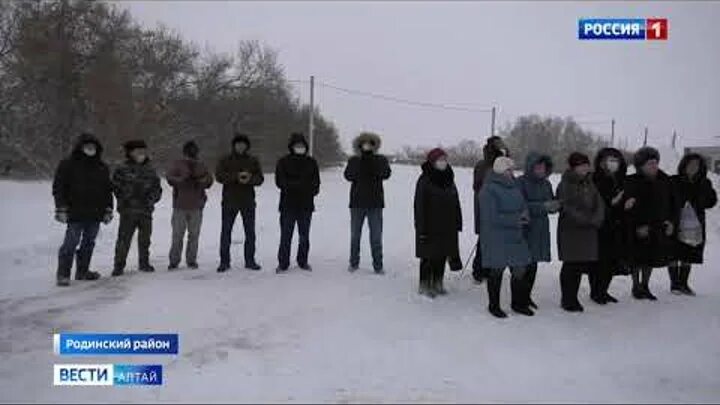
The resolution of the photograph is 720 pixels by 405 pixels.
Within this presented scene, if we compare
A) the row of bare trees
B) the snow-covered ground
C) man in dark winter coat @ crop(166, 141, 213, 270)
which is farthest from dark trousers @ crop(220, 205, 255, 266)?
the row of bare trees

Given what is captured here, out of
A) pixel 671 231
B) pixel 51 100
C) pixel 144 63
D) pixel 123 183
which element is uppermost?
pixel 144 63

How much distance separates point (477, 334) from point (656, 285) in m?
4.03

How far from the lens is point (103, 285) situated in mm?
8047

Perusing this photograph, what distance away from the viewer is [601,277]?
7.63 meters

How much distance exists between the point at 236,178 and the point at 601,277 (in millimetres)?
5125

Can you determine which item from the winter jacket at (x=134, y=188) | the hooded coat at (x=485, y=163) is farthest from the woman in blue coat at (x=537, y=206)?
the winter jacket at (x=134, y=188)

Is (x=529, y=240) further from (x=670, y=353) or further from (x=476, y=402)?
(x=476, y=402)

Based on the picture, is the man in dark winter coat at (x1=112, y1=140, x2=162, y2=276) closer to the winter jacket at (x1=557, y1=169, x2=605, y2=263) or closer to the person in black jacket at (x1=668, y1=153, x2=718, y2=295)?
the winter jacket at (x1=557, y1=169, x2=605, y2=263)

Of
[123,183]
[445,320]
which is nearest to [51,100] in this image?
[123,183]

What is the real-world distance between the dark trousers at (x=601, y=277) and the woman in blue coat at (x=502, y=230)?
44.8 inches

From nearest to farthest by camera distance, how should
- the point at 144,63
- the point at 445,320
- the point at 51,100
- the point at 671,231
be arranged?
the point at 445,320
the point at 671,231
the point at 51,100
the point at 144,63

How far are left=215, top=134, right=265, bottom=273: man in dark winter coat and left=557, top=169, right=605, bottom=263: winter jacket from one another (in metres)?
4.30

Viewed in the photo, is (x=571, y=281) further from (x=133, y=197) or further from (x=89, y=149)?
(x=89, y=149)

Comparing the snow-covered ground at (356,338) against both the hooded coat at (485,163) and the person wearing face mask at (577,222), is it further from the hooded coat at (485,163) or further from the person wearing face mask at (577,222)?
the hooded coat at (485,163)
